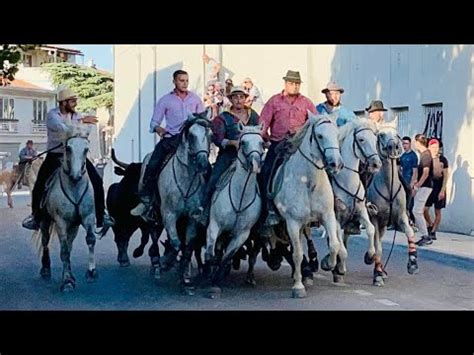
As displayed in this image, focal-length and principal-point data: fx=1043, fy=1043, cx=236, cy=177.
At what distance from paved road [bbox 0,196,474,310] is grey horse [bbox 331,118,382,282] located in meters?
0.76

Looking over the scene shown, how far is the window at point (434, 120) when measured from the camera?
66.2 feet

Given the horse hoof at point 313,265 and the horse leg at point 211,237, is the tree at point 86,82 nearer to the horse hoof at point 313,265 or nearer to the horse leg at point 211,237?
the horse leg at point 211,237

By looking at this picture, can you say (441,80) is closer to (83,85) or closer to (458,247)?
(458,247)

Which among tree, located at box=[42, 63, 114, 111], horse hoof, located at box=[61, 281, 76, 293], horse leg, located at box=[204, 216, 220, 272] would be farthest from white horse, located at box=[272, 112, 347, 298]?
tree, located at box=[42, 63, 114, 111]

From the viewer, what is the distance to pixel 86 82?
54.3 ft

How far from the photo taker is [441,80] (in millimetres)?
20016

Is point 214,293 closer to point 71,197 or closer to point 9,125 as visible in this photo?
point 71,197

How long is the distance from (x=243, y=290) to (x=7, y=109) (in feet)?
21.4

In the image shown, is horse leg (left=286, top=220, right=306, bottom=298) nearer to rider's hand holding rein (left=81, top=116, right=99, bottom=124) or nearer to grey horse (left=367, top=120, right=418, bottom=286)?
grey horse (left=367, top=120, right=418, bottom=286)

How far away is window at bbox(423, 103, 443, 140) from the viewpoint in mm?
20172

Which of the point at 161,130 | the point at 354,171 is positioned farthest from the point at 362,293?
the point at 161,130
